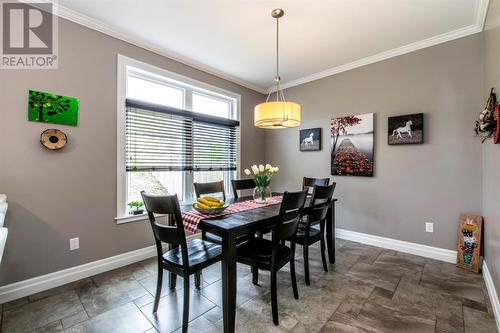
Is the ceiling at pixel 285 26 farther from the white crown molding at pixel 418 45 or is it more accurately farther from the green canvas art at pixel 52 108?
the green canvas art at pixel 52 108

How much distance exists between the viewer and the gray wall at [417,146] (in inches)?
99.8

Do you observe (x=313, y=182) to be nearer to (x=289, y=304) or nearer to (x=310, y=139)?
(x=310, y=139)

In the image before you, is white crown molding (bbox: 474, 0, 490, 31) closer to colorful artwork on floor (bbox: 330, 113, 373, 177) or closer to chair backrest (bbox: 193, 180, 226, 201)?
colorful artwork on floor (bbox: 330, 113, 373, 177)

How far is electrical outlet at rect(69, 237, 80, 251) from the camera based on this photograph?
89.2 inches

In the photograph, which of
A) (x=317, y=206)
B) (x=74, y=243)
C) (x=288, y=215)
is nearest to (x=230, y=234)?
(x=288, y=215)

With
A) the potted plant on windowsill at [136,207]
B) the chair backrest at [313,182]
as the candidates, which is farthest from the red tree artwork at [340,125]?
the potted plant on windowsill at [136,207]

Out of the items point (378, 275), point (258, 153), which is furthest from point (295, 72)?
point (378, 275)

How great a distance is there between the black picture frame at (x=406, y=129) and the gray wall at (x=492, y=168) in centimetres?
60

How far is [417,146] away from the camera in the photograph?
112 inches

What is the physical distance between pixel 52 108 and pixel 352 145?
3.62 meters

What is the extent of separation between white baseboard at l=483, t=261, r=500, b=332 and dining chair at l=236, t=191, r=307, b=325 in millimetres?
1430

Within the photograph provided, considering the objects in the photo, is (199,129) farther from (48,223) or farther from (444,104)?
(444,104)

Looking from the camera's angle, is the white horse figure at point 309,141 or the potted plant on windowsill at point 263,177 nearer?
the potted plant on windowsill at point 263,177

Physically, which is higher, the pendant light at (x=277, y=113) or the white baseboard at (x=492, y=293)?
the pendant light at (x=277, y=113)
